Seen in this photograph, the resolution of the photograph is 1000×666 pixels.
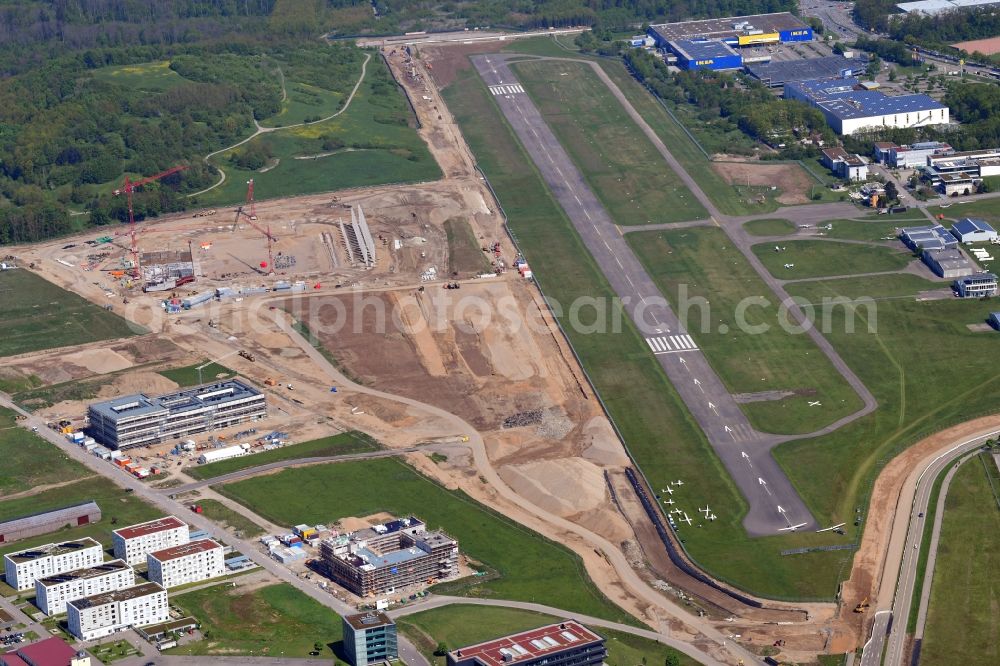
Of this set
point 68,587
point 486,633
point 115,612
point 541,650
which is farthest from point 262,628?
point 541,650

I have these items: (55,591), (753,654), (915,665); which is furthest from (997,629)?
(55,591)

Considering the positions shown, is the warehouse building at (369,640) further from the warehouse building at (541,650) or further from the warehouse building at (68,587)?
the warehouse building at (68,587)

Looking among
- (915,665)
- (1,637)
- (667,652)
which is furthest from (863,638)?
(1,637)

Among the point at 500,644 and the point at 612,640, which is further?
the point at 612,640

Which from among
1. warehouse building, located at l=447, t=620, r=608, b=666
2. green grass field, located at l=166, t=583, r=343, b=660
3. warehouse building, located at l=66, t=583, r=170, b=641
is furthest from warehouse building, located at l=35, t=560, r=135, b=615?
warehouse building, located at l=447, t=620, r=608, b=666

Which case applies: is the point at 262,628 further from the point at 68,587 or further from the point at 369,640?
the point at 68,587

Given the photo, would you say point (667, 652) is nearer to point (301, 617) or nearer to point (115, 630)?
point (301, 617)

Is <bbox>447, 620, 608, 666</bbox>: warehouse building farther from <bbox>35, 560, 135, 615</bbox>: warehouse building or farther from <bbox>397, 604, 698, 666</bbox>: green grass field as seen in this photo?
<bbox>35, 560, 135, 615</bbox>: warehouse building
